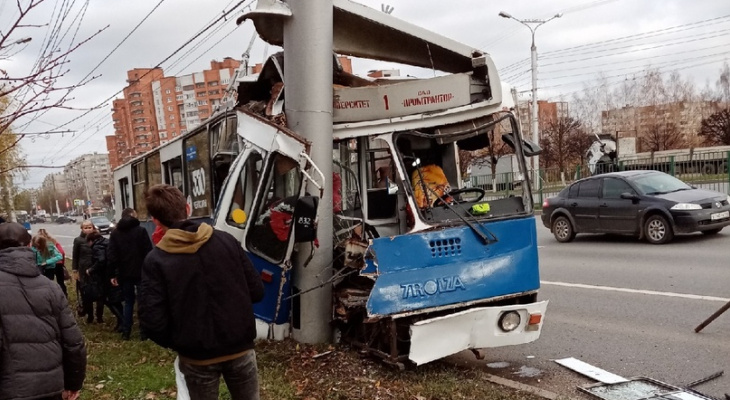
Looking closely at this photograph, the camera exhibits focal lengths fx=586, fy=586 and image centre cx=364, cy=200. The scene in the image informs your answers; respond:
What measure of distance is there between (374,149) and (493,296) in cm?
179

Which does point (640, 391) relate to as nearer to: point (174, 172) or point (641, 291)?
point (641, 291)

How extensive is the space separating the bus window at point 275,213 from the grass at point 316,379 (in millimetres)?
1015

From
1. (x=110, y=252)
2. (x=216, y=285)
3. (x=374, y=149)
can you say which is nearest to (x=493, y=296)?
(x=374, y=149)

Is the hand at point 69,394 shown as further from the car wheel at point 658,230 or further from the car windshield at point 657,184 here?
the car windshield at point 657,184

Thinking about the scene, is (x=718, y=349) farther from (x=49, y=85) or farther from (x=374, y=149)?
(x=49, y=85)

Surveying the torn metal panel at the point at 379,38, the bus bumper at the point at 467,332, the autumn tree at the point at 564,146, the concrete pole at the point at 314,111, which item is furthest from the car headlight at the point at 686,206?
the autumn tree at the point at 564,146

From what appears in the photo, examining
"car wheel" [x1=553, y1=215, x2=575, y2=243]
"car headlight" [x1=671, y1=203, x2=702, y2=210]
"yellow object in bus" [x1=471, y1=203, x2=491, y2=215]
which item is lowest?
"car wheel" [x1=553, y1=215, x2=575, y2=243]

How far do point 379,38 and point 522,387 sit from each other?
152 inches

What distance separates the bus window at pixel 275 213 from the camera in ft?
18.5

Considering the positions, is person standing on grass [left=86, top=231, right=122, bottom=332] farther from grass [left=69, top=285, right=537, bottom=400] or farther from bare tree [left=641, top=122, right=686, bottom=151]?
bare tree [left=641, top=122, right=686, bottom=151]

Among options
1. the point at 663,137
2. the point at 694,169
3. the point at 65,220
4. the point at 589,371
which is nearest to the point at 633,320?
the point at 589,371

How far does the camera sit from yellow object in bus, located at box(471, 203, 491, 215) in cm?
548

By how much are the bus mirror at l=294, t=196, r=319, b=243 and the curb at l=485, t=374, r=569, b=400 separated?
2124 millimetres

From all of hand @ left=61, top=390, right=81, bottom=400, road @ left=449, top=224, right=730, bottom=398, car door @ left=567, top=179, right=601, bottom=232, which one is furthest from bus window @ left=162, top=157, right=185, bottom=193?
car door @ left=567, top=179, right=601, bottom=232
